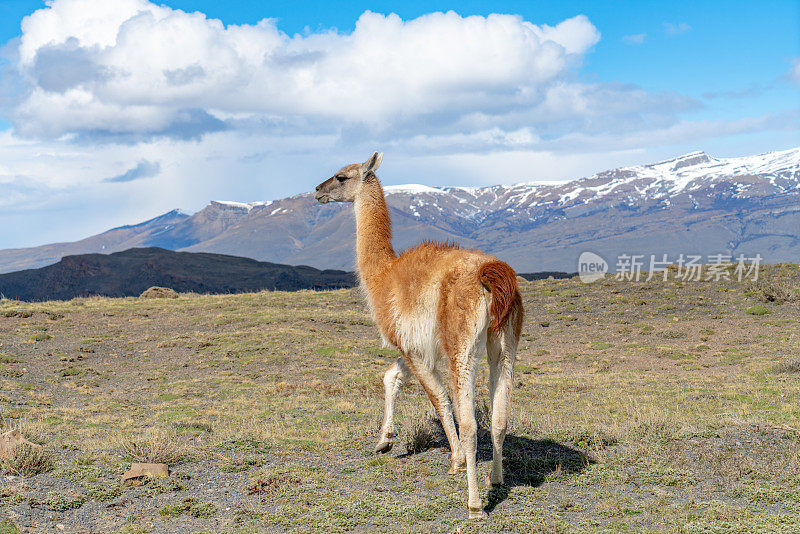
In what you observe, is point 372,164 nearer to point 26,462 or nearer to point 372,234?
point 372,234

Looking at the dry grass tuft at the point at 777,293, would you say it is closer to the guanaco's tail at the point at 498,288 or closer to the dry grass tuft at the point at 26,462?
the guanaco's tail at the point at 498,288

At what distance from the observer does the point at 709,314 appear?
25.5 meters

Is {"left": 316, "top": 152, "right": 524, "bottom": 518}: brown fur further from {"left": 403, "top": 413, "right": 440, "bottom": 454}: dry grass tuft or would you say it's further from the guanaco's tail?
{"left": 403, "top": 413, "right": 440, "bottom": 454}: dry grass tuft

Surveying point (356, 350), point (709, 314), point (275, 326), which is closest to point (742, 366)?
point (709, 314)

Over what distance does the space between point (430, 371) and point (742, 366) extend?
45.4 feet

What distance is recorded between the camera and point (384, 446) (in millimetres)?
8188

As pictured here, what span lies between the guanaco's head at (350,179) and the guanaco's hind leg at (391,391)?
7.97ft

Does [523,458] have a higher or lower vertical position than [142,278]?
lower

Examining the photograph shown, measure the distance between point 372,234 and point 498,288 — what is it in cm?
236

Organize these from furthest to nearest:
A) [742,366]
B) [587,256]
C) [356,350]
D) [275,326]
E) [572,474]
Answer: [587,256]
[275,326]
[356,350]
[742,366]
[572,474]

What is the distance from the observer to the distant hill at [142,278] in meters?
105

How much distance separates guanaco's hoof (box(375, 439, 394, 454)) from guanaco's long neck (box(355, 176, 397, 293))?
6.77ft

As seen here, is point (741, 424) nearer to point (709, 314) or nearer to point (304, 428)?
point (304, 428)

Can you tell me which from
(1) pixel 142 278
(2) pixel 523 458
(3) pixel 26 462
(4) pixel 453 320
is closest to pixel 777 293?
(2) pixel 523 458
